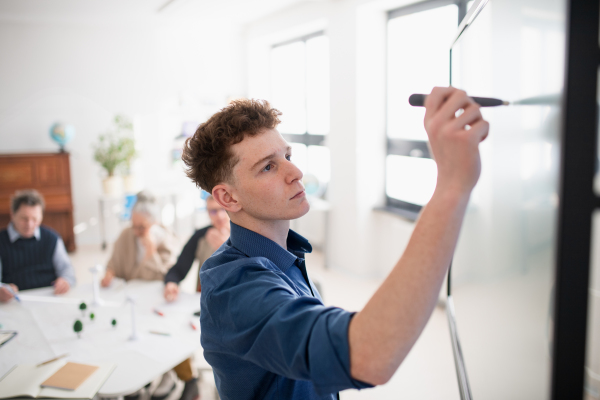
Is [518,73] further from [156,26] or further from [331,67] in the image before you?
[156,26]

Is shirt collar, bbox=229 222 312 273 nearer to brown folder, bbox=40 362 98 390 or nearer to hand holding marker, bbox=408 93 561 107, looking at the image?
hand holding marker, bbox=408 93 561 107

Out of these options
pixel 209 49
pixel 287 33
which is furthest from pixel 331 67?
pixel 209 49

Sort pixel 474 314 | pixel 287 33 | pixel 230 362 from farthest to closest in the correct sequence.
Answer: pixel 287 33 → pixel 474 314 → pixel 230 362

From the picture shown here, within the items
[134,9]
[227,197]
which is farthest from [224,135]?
[134,9]

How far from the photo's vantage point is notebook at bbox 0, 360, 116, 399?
170 cm

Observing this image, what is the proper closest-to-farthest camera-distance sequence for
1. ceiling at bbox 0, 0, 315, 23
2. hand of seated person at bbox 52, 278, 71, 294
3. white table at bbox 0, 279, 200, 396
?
1. white table at bbox 0, 279, 200, 396
2. hand of seated person at bbox 52, 278, 71, 294
3. ceiling at bbox 0, 0, 315, 23

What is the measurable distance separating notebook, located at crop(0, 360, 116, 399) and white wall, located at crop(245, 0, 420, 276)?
314 cm

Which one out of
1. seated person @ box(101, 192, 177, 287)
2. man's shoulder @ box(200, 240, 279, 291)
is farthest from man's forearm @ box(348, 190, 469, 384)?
seated person @ box(101, 192, 177, 287)

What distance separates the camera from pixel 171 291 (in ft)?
8.75

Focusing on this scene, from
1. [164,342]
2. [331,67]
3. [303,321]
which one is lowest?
[164,342]

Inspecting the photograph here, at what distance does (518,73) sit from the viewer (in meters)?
0.69

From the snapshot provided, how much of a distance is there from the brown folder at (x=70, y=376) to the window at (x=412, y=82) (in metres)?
2.94

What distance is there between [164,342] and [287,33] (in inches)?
199

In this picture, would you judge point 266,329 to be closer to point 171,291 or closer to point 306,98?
point 171,291
